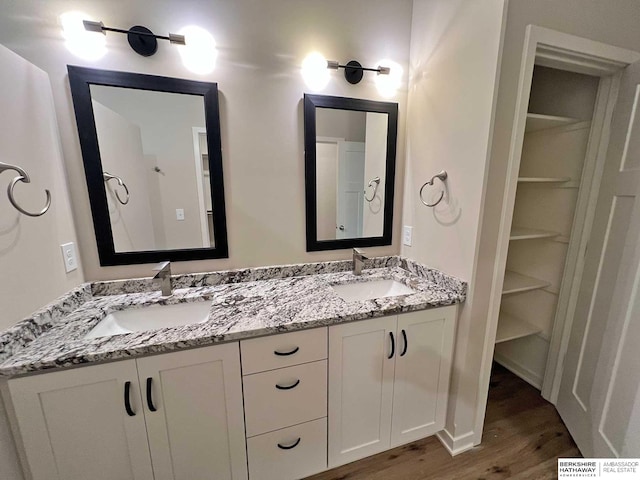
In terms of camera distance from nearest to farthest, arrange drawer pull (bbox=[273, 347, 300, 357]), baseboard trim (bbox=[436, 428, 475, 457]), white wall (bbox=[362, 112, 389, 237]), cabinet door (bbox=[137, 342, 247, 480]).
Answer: cabinet door (bbox=[137, 342, 247, 480]), drawer pull (bbox=[273, 347, 300, 357]), baseboard trim (bbox=[436, 428, 475, 457]), white wall (bbox=[362, 112, 389, 237])

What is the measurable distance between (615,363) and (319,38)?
89.8 inches

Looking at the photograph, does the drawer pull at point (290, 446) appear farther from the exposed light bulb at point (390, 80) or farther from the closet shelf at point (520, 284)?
the exposed light bulb at point (390, 80)

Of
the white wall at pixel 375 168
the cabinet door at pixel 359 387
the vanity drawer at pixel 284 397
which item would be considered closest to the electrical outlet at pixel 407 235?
the white wall at pixel 375 168

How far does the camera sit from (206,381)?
1.02 metres

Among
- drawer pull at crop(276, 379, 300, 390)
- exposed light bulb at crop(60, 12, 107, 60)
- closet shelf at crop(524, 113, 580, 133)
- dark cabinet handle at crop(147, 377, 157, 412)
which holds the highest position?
exposed light bulb at crop(60, 12, 107, 60)

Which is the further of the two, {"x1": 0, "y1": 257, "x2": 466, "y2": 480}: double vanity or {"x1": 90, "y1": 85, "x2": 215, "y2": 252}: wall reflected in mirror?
{"x1": 90, "y1": 85, "x2": 215, "y2": 252}: wall reflected in mirror

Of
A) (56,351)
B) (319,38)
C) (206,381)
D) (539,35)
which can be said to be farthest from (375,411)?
(319,38)

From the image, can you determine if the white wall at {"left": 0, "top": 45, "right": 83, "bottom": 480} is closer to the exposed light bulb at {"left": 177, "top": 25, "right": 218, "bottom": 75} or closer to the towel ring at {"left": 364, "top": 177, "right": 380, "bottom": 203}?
the exposed light bulb at {"left": 177, "top": 25, "right": 218, "bottom": 75}

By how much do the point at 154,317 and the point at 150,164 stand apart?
2.58 feet

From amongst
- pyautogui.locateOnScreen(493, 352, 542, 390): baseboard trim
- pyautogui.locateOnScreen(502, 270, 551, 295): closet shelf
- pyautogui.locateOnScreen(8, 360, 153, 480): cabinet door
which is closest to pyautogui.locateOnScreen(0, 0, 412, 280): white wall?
pyautogui.locateOnScreen(8, 360, 153, 480): cabinet door

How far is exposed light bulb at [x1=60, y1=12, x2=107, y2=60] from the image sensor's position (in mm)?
1111

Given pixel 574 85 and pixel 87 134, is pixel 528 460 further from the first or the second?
pixel 87 134

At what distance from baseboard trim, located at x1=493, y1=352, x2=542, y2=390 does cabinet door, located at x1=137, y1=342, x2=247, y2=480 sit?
2.07 meters

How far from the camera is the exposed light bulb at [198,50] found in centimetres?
125
